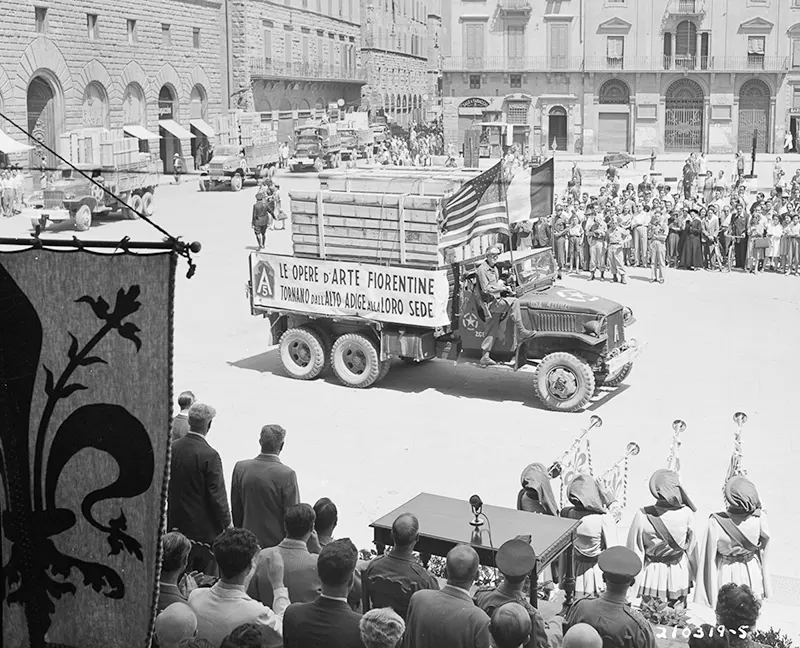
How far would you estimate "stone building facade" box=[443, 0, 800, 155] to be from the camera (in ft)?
191

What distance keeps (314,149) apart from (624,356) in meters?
36.3

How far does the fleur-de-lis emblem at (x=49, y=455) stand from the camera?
5.12m

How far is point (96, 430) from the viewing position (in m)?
5.14

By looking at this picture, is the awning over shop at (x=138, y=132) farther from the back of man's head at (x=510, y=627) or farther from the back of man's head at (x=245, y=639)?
the back of man's head at (x=510, y=627)

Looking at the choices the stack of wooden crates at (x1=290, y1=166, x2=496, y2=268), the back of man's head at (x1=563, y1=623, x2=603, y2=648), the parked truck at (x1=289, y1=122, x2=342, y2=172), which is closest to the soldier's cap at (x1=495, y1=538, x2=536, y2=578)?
the back of man's head at (x1=563, y1=623, x2=603, y2=648)

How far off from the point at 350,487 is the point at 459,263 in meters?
4.04

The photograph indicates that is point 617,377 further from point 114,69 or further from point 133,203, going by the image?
point 114,69

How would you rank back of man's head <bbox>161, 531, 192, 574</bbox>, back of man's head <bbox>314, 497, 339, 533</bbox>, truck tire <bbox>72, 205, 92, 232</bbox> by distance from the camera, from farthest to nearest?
truck tire <bbox>72, 205, 92, 232</bbox>, back of man's head <bbox>314, 497, 339, 533</bbox>, back of man's head <bbox>161, 531, 192, 574</bbox>

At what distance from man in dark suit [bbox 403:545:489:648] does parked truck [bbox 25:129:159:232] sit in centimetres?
2320

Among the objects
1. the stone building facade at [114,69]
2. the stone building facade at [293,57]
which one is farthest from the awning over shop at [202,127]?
the stone building facade at [293,57]

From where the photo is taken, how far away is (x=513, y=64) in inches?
2391

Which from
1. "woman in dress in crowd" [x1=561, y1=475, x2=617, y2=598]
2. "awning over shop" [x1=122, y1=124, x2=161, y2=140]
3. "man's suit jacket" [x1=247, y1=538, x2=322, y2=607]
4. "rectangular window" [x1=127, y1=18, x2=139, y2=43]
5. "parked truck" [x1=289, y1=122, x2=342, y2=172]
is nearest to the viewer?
"man's suit jacket" [x1=247, y1=538, x2=322, y2=607]

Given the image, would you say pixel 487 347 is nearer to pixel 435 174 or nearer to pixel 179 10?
pixel 435 174

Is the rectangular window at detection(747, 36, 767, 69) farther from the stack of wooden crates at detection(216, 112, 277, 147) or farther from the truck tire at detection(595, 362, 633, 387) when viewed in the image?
the truck tire at detection(595, 362, 633, 387)
